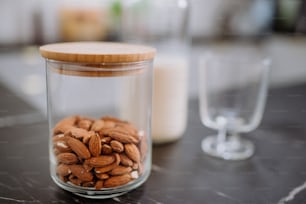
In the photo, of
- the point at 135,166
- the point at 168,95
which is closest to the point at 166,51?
the point at 168,95

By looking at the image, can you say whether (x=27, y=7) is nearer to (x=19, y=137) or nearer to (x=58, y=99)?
(x=19, y=137)

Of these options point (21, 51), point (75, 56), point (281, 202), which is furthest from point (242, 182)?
point (21, 51)

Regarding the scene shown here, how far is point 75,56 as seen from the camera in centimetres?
45

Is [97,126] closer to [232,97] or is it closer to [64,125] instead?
[64,125]

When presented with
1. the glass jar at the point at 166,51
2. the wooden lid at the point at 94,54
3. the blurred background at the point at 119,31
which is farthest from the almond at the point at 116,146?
the blurred background at the point at 119,31

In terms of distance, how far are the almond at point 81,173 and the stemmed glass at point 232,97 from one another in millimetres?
273

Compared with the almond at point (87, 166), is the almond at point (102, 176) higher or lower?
lower

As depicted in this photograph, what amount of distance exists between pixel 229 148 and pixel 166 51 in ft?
0.79

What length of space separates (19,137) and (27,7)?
1.27 meters

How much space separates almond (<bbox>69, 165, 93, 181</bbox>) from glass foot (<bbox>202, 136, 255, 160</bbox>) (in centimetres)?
27

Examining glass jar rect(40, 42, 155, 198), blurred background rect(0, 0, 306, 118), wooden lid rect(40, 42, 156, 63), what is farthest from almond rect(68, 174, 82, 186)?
blurred background rect(0, 0, 306, 118)

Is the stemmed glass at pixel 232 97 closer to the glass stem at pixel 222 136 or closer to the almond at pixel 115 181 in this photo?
the glass stem at pixel 222 136

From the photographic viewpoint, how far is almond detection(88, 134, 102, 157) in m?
0.47

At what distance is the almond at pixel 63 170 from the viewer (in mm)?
485
